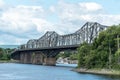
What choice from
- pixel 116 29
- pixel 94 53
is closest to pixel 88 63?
pixel 94 53

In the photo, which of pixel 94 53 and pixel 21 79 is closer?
pixel 21 79

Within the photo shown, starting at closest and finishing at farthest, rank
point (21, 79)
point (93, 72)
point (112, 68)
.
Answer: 1. point (21, 79)
2. point (112, 68)
3. point (93, 72)

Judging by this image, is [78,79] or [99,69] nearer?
[78,79]

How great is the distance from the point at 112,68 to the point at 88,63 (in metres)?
14.0

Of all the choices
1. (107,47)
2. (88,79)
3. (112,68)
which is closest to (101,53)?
(107,47)

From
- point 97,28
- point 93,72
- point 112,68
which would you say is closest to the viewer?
point 112,68

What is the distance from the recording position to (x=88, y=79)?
90.9 m

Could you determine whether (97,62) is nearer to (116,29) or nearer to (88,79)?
(116,29)

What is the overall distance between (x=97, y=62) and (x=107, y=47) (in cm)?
496

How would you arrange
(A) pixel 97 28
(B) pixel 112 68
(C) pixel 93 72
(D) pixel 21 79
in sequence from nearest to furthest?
(D) pixel 21 79 < (B) pixel 112 68 < (C) pixel 93 72 < (A) pixel 97 28

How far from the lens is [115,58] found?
113062 millimetres

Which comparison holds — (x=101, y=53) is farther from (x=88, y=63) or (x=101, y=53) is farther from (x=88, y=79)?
(x=88, y=79)

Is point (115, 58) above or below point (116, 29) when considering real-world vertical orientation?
below

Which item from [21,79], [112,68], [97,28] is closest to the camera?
[21,79]
